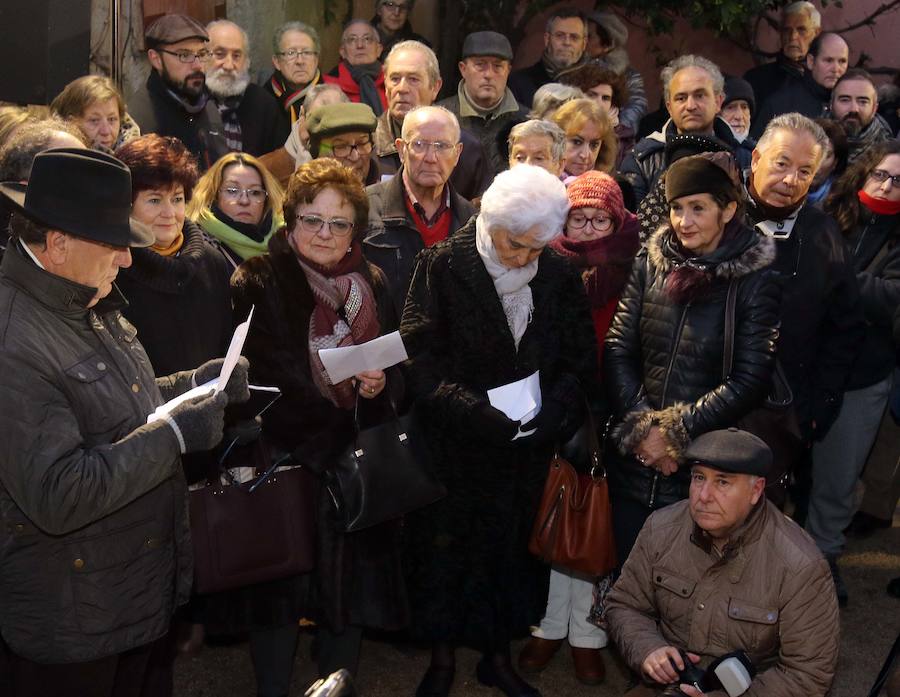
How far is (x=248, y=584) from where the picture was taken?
13.9 ft

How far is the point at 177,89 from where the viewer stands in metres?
6.34

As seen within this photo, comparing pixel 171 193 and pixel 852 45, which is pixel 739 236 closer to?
pixel 171 193

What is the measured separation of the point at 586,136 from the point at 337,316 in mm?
2077

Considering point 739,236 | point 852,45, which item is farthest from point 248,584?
point 852,45

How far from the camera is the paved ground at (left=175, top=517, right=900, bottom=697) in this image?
16.1ft

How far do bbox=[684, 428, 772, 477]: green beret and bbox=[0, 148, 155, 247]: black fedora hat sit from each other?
2.01 metres

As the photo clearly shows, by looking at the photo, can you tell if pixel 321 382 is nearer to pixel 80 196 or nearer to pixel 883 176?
pixel 80 196

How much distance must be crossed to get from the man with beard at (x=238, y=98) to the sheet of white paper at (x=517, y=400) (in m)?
3.13

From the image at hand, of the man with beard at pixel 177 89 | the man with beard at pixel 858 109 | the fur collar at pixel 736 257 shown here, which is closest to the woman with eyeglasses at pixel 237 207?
the man with beard at pixel 177 89

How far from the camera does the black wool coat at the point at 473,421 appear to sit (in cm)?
457

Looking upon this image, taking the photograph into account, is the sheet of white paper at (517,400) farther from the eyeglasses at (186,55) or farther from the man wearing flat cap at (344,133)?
the eyeglasses at (186,55)

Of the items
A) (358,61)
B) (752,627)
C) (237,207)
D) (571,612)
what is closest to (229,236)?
(237,207)

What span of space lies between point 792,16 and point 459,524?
5.81 m

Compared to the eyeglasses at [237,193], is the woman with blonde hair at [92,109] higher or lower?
higher
